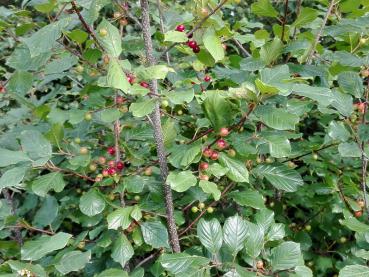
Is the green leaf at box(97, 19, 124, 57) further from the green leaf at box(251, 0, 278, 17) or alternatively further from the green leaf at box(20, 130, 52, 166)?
the green leaf at box(251, 0, 278, 17)

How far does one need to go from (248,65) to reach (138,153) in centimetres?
43

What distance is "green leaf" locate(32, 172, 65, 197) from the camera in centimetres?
112

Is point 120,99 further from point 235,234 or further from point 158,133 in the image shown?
point 235,234

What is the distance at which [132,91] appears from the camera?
0.97 m

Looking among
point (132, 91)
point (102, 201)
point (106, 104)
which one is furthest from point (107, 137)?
point (132, 91)

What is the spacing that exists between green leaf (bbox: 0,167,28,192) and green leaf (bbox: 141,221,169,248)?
346mm

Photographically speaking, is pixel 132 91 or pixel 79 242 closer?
pixel 132 91

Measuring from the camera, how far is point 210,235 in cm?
108

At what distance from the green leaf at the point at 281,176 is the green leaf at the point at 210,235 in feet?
0.77

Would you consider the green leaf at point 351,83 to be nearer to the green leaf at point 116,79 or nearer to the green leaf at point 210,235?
the green leaf at point 210,235

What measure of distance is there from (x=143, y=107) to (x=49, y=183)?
364 millimetres

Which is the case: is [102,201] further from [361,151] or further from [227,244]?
[361,151]

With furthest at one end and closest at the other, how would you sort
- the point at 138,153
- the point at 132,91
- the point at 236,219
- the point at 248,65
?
the point at 138,153, the point at 248,65, the point at 236,219, the point at 132,91

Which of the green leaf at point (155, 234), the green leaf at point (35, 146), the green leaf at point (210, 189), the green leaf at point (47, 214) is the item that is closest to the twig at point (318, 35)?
the green leaf at point (210, 189)
